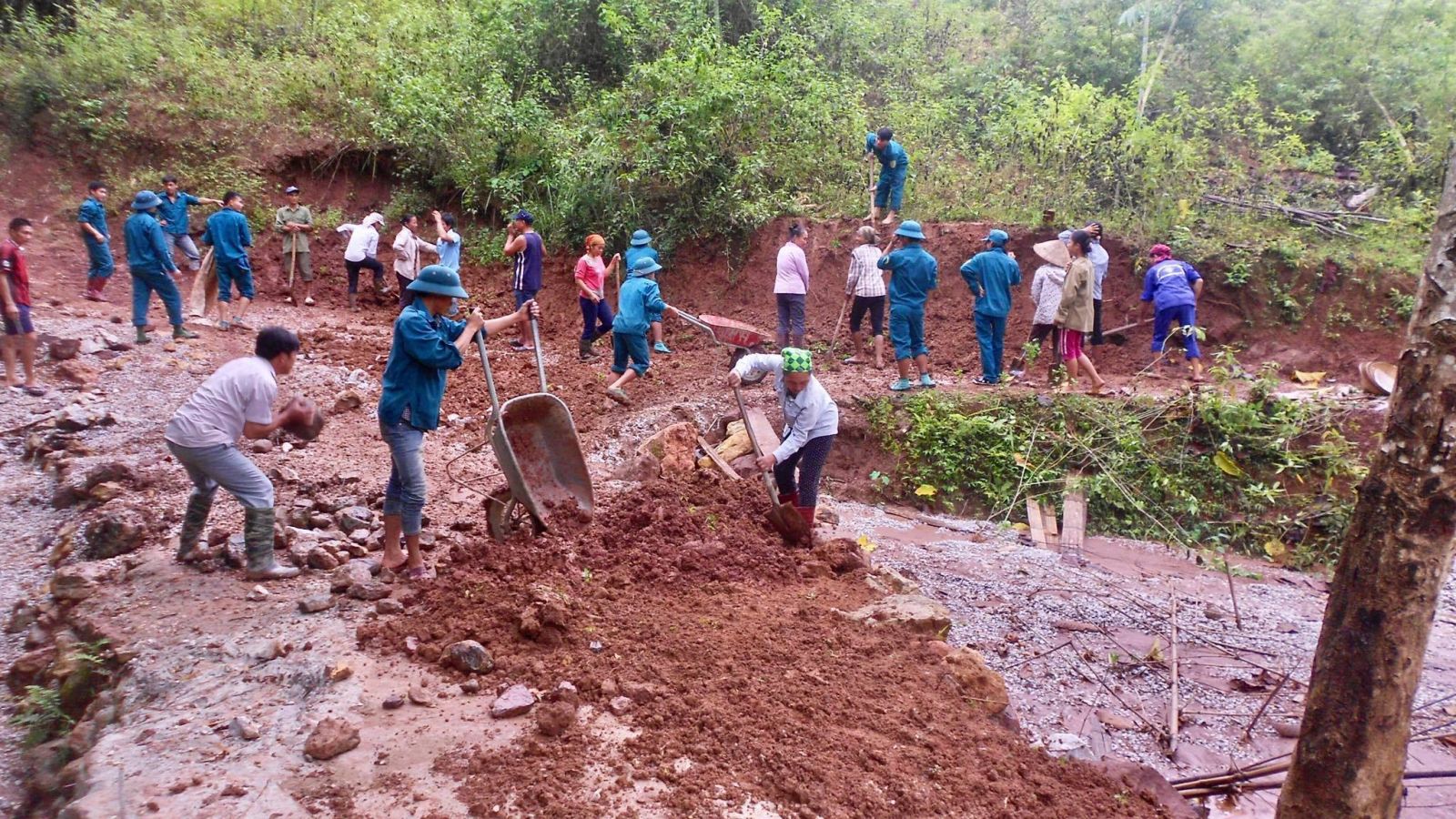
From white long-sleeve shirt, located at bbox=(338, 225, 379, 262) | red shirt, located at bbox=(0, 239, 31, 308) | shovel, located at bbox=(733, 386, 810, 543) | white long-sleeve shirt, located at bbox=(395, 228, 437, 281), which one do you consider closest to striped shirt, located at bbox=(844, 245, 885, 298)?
shovel, located at bbox=(733, 386, 810, 543)

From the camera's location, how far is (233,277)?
1070 cm

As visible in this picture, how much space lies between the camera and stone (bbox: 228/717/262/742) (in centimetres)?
388

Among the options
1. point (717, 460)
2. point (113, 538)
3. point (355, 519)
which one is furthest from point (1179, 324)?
point (113, 538)

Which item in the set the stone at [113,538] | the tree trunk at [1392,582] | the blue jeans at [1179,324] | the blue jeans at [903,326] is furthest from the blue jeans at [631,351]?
the tree trunk at [1392,582]

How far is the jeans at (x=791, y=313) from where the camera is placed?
10250mm

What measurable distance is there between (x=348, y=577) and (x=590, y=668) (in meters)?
1.74

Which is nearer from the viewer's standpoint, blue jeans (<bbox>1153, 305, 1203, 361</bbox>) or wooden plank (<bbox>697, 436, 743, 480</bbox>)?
wooden plank (<bbox>697, 436, 743, 480</bbox>)

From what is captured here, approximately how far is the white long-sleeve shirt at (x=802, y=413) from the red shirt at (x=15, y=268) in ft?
22.6

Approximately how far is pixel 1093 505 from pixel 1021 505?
670mm

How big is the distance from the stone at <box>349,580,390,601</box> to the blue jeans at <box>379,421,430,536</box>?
0.35 meters

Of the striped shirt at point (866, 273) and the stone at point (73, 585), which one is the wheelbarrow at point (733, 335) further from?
the stone at point (73, 585)

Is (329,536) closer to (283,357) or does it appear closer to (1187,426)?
(283,357)

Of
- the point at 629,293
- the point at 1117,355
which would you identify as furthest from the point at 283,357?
the point at 1117,355

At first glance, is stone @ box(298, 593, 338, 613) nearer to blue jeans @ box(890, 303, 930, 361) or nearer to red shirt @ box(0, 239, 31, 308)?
red shirt @ box(0, 239, 31, 308)
